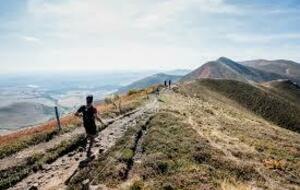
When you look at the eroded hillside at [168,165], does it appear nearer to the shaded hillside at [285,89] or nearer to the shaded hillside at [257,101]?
the shaded hillside at [257,101]

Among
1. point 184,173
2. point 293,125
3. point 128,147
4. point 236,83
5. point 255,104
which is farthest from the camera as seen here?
point 236,83

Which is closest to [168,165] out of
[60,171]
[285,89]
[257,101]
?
[60,171]

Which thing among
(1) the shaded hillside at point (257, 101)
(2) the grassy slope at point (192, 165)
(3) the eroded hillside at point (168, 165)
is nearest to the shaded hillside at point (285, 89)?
(1) the shaded hillside at point (257, 101)

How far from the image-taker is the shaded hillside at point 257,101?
94.8 metres

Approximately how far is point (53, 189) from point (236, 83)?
4243 inches

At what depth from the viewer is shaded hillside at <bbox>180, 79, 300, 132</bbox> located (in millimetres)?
94812

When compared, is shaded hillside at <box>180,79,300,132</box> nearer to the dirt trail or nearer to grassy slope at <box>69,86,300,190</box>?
grassy slope at <box>69,86,300,190</box>

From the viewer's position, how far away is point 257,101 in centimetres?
10538

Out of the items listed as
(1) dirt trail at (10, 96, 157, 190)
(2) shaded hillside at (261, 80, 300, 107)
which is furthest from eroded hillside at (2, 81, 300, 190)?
(2) shaded hillside at (261, 80, 300, 107)

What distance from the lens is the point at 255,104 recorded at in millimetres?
102812

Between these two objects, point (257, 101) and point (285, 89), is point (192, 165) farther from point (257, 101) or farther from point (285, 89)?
point (285, 89)

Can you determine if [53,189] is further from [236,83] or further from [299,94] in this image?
[299,94]

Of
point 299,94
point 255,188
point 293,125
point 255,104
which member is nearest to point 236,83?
point 255,104

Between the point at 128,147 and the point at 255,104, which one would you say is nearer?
the point at 128,147
